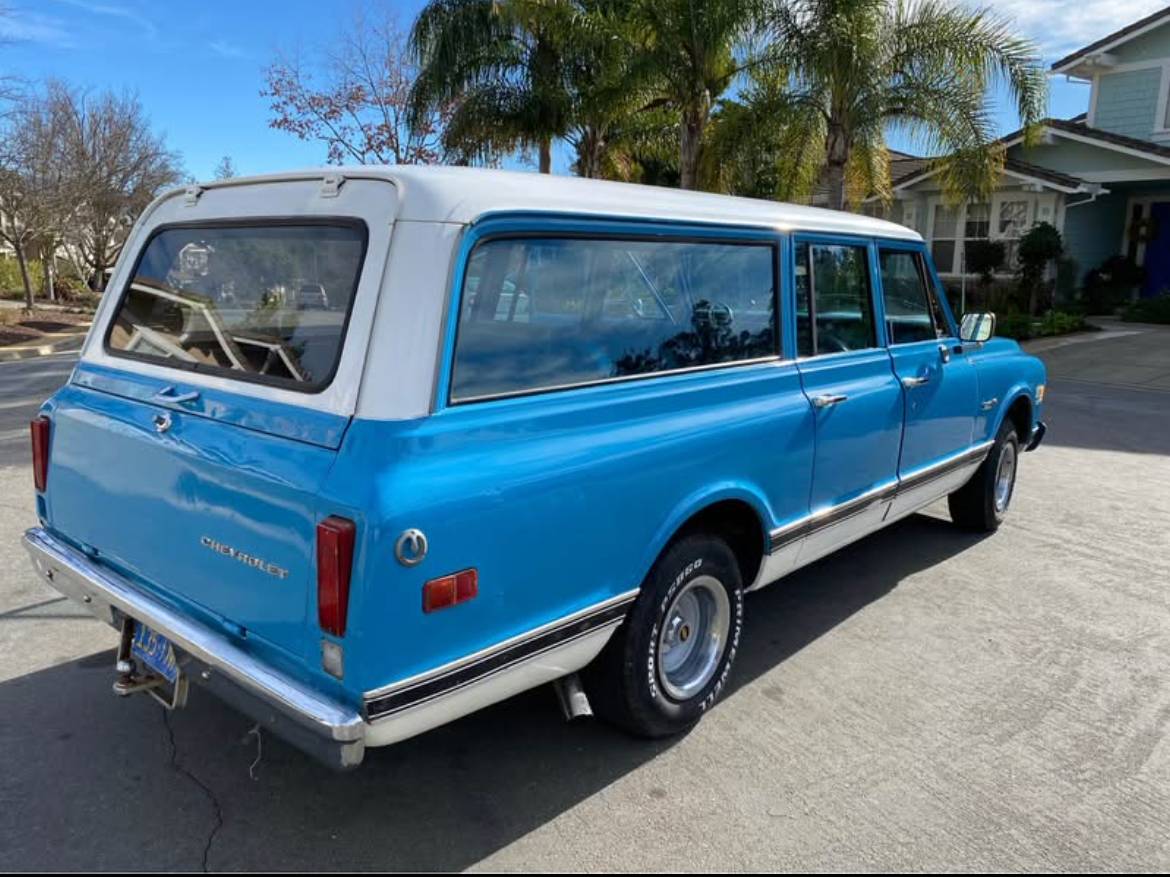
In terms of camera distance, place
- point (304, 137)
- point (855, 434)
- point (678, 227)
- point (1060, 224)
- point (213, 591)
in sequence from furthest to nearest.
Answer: point (304, 137) < point (1060, 224) < point (855, 434) < point (678, 227) < point (213, 591)

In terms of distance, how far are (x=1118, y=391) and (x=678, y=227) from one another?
36.9ft

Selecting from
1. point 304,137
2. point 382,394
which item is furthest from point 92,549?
point 304,137

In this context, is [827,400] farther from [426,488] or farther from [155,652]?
[155,652]

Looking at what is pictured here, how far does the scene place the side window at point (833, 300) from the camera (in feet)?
12.1

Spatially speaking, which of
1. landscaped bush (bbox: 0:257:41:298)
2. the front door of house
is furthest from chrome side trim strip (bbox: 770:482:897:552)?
landscaped bush (bbox: 0:257:41:298)

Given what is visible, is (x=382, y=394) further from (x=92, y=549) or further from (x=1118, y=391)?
(x=1118, y=391)

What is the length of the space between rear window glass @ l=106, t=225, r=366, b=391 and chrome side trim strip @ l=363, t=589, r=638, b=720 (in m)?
0.87

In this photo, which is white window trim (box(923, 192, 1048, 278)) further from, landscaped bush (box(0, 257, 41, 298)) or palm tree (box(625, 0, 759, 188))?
landscaped bush (box(0, 257, 41, 298))

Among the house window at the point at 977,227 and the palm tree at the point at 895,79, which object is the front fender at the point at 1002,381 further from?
the house window at the point at 977,227

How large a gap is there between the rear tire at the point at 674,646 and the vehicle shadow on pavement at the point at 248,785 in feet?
0.58

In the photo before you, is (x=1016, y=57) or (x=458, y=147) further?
(x=458, y=147)

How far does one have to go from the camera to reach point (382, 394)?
225 cm

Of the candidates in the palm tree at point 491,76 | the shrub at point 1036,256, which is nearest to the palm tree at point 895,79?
the palm tree at point 491,76

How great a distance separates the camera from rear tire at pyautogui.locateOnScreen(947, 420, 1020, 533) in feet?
18.1
